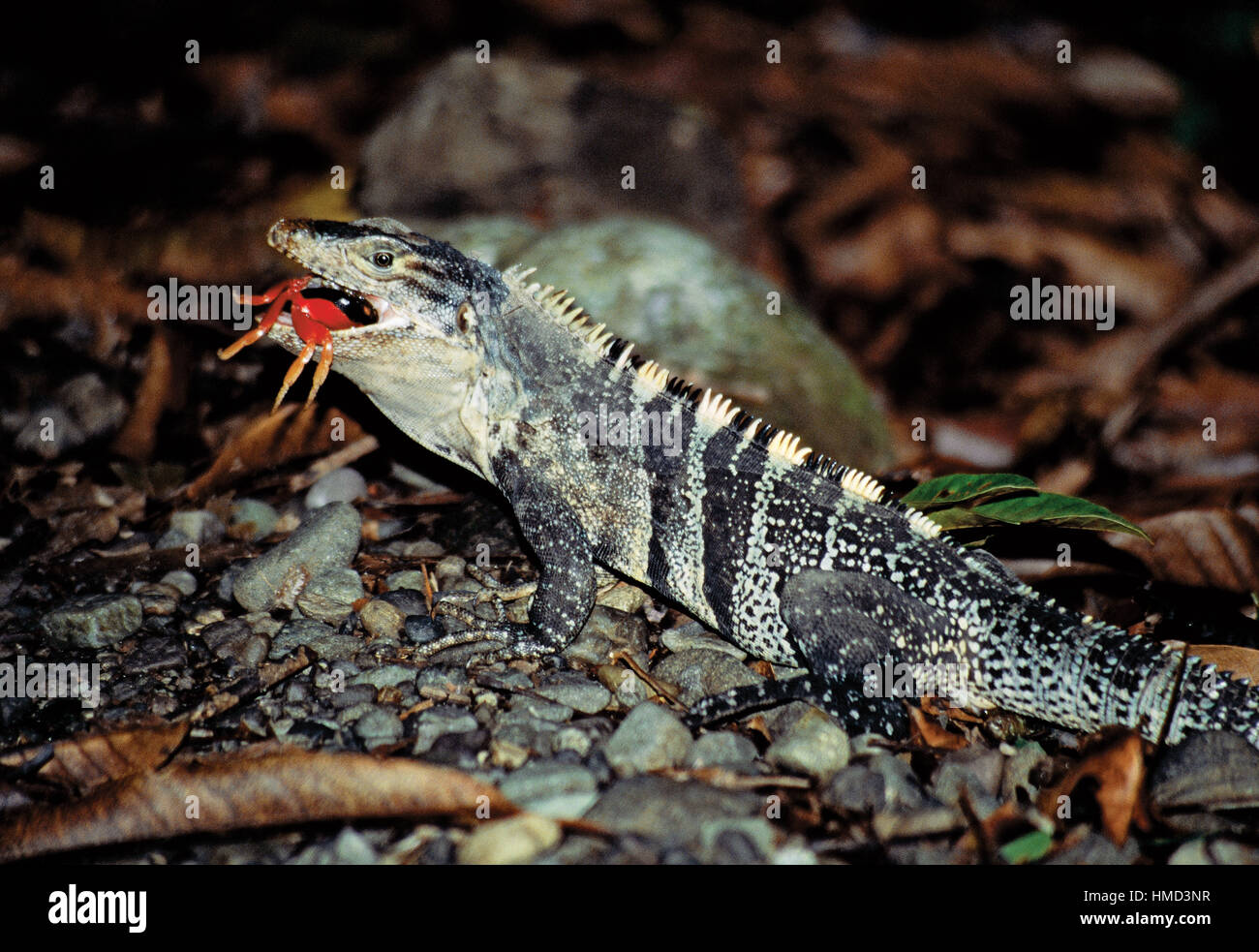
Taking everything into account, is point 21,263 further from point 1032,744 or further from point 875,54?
point 875,54

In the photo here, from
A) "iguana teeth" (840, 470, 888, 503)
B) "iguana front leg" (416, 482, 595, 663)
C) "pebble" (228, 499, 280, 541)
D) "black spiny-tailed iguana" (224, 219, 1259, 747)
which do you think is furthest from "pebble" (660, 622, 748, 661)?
"pebble" (228, 499, 280, 541)

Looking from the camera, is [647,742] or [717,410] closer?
[647,742]

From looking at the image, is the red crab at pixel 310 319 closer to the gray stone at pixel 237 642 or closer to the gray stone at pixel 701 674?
the gray stone at pixel 237 642

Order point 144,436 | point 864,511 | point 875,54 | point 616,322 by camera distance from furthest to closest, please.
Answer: point 875,54 < point 616,322 < point 144,436 < point 864,511

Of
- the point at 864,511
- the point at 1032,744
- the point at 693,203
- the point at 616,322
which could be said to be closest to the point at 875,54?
the point at 693,203

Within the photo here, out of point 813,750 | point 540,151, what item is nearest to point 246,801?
point 813,750

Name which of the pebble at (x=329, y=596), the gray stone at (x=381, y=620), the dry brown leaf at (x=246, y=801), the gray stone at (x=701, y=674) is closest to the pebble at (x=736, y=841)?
the dry brown leaf at (x=246, y=801)

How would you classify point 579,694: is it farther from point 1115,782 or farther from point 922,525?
point 1115,782
